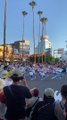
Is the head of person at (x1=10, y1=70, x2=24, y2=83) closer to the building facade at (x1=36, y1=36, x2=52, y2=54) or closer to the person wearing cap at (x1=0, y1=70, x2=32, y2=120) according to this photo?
the person wearing cap at (x1=0, y1=70, x2=32, y2=120)

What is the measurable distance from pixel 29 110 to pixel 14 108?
1.45 ft

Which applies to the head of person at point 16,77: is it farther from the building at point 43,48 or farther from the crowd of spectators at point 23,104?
the building at point 43,48

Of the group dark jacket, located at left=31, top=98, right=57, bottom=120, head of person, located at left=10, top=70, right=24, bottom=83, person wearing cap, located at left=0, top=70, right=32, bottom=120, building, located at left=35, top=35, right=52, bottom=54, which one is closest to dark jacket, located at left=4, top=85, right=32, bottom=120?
person wearing cap, located at left=0, top=70, right=32, bottom=120

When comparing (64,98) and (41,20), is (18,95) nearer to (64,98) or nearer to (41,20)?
(64,98)

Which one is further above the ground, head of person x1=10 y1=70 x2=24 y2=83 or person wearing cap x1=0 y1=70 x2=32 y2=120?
head of person x1=10 y1=70 x2=24 y2=83

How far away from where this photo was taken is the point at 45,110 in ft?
20.2

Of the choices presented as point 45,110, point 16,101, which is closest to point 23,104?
point 16,101

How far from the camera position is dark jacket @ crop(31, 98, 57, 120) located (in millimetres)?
6094

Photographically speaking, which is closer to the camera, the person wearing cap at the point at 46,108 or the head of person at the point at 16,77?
the person wearing cap at the point at 46,108

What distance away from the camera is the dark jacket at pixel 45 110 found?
6.09 m

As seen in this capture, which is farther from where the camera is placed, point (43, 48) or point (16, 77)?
point (43, 48)

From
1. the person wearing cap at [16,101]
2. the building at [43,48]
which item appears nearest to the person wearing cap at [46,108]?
the person wearing cap at [16,101]

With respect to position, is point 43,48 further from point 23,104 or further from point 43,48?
point 23,104

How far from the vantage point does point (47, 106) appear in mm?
6176
